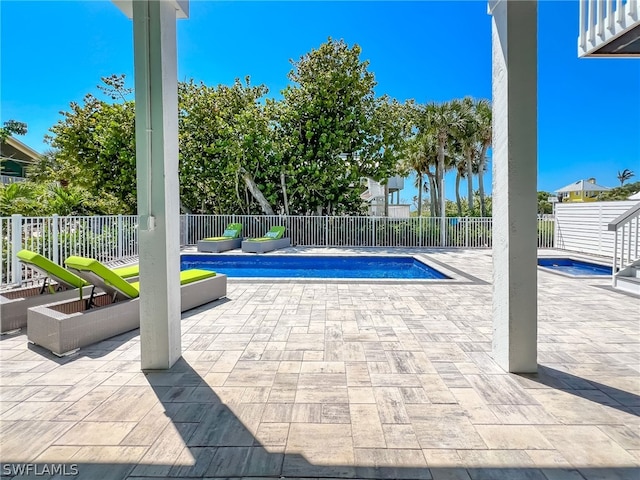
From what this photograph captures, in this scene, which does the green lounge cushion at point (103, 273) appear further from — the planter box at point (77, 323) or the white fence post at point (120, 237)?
the white fence post at point (120, 237)

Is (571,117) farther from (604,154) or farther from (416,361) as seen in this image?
(416,361)

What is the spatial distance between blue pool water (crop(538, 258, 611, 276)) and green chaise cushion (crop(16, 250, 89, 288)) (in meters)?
10.5

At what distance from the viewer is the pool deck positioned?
1800mm

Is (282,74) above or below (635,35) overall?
above

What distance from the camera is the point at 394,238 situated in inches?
559

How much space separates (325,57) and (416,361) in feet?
46.7

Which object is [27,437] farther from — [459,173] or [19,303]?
[459,173]

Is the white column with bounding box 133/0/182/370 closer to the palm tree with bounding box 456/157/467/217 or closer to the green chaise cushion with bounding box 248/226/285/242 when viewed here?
the green chaise cushion with bounding box 248/226/285/242

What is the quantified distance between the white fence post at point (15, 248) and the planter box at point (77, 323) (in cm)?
270

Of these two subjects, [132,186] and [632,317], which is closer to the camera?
[632,317]

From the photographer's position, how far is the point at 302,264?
10.7 m

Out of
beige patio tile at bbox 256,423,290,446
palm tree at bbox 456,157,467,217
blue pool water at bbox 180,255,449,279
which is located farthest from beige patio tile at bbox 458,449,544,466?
palm tree at bbox 456,157,467,217

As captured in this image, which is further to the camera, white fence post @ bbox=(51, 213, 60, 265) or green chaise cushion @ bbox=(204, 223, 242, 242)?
green chaise cushion @ bbox=(204, 223, 242, 242)

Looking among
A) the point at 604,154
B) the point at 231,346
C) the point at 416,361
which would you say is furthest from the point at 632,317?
the point at 604,154
